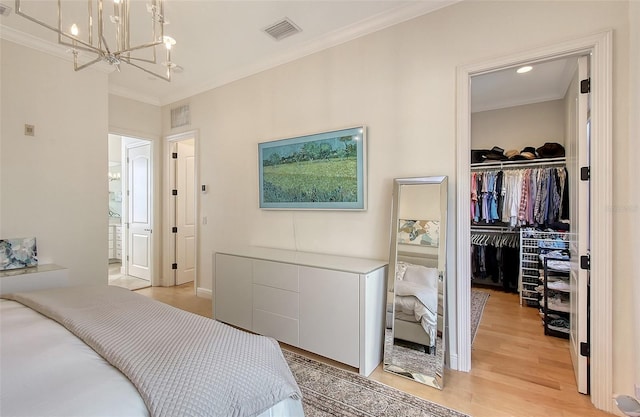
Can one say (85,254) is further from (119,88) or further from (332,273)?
(332,273)

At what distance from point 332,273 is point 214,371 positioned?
54.1 inches

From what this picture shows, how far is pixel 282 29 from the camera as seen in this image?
2.77 m

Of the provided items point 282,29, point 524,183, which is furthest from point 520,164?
point 282,29

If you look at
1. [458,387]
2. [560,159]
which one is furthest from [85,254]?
[560,159]

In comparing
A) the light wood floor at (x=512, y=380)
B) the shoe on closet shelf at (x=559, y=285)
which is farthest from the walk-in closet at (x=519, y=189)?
the light wood floor at (x=512, y=380)

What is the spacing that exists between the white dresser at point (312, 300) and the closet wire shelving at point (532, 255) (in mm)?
2436

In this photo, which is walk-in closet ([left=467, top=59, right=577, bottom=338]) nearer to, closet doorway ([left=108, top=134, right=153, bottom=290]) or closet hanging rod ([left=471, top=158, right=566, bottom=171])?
closet hanging rod ([left=471, top=158, right=566, bottom=171])

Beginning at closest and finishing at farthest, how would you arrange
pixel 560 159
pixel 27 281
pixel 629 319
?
pixel 629 319 → pixel 27 281 → pixel 560 159

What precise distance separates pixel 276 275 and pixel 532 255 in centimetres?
325

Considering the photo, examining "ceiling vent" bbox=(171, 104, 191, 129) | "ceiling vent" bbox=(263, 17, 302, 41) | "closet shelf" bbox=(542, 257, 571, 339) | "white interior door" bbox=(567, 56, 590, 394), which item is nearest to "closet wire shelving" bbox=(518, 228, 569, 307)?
"closet shelf" bbox=(542, 257, 571, 339)

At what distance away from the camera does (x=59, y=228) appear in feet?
10.1

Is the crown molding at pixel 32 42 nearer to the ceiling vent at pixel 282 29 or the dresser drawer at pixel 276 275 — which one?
the ceiling vent at pixel 282 29

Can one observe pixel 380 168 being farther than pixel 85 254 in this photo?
No

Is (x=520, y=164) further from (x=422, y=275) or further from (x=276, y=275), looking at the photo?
(x=276, y=275)
